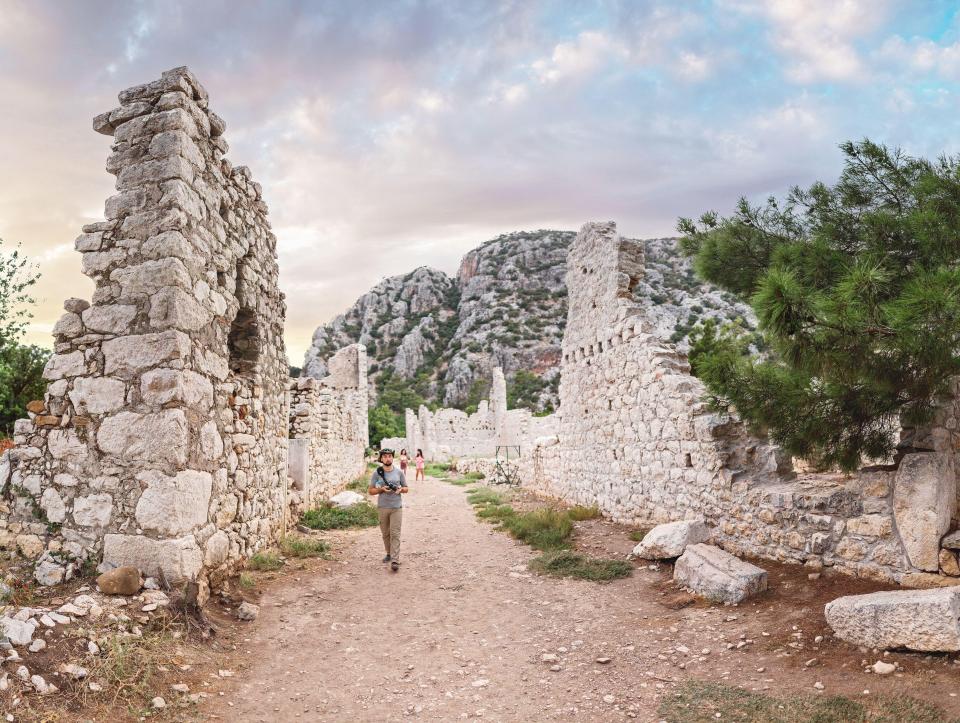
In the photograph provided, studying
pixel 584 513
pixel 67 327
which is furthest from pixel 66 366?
pixel 584 513

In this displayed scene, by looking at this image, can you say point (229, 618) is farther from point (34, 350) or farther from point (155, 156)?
point (34, 350)

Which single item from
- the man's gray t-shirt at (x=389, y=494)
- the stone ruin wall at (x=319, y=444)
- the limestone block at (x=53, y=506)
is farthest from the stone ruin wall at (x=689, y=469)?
the limestone block at (x=53, y=506)

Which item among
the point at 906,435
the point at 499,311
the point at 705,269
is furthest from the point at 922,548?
the point at 499,311

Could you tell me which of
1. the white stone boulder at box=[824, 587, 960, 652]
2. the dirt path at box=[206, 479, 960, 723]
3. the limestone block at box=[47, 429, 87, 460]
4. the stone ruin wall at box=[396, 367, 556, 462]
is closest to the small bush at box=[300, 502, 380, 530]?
the dirt path at box=[206, 479, 960, 723]

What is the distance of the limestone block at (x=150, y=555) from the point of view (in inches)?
194

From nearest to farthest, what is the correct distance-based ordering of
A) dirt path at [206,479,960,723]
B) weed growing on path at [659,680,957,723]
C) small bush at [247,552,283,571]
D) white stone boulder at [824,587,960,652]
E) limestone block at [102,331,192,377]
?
weed growing on path at [659,680,957,723], white stone boulder at [824,587,960,652], dirt path at [206,479,960,723], limestone block at [102,331,192,377], small bush at [247,552,283,571]

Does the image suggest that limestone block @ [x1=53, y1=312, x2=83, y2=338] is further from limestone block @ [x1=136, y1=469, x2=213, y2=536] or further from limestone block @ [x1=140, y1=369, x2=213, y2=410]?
limestone block @ [x1=136, y1=469, x2=213, y2=536]

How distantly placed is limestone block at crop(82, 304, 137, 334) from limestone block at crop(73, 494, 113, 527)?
4.95ft

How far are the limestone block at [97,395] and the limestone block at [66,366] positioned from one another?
11 centimetres

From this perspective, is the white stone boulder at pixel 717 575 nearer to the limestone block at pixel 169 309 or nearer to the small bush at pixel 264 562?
the small bush at pixel 264 562

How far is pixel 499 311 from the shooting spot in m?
75.2

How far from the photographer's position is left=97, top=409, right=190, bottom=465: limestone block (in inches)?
200

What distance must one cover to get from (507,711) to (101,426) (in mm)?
4238

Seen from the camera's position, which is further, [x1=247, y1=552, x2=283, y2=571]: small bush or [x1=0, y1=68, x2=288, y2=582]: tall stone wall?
[x1=247, y1=552, x2=283, y2=571]: small bush
